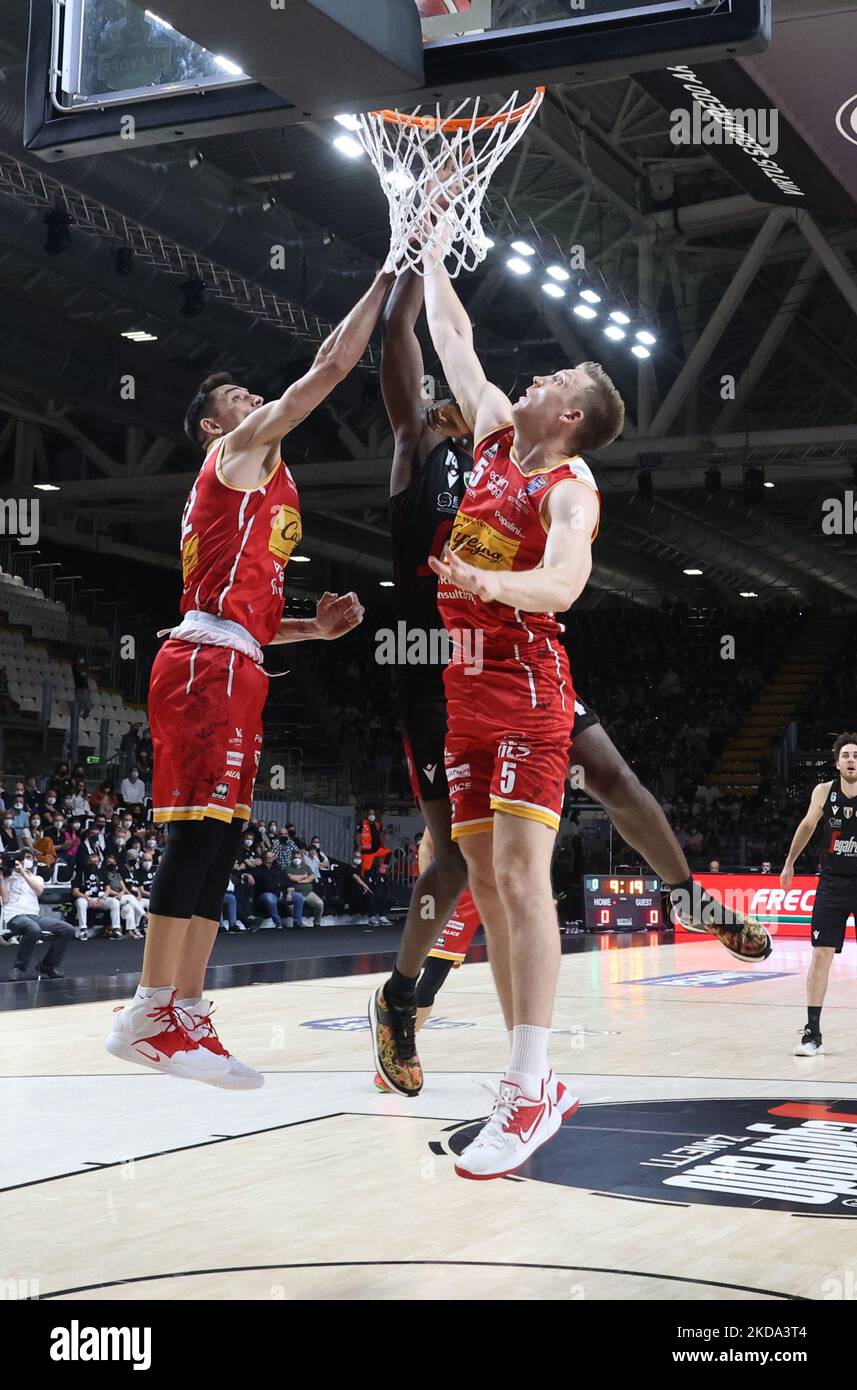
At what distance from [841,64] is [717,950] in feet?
47.6

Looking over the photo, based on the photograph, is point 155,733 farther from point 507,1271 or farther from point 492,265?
point 492,265

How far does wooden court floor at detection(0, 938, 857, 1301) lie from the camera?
4.04 meters

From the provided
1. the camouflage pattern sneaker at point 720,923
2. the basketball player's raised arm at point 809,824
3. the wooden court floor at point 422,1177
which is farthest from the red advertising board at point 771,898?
the camouflage pattern sneaker at point 720,923

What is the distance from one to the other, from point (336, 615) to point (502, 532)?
0.66m

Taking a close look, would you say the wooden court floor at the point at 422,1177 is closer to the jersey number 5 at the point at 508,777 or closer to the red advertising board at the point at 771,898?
the jersey number 5 at the point at 508,777

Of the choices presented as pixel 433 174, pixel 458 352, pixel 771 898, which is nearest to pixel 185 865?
pixel 458 352

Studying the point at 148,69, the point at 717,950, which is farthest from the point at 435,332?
the point at 717,950

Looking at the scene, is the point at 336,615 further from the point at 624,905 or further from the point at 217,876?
the point at 624,905

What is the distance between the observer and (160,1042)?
3.75 metres

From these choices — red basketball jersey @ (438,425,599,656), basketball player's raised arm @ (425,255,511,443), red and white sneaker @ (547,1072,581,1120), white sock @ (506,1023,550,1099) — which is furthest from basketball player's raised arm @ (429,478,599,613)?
red and white sneaker @ (547,1072,581,1120)

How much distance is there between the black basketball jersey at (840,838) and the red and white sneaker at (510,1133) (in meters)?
5.75

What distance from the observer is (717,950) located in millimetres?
18219

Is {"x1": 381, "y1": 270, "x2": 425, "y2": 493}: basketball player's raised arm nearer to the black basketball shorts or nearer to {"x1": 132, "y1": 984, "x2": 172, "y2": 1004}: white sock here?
{"x1": 132, "y1": 984, "x2": 172, "y2": 1004}: white sock

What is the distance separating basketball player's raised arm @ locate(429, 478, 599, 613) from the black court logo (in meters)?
2.48
